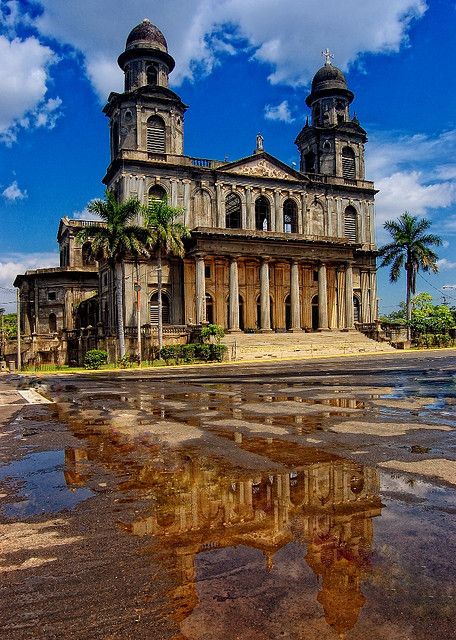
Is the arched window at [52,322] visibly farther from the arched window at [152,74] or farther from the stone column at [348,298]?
the stone column at [348,298]

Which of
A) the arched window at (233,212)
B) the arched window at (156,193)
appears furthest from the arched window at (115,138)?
the arched window at (233,212)

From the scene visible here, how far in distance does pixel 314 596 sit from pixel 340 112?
202 feet

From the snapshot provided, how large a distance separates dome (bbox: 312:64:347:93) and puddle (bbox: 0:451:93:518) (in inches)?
2329

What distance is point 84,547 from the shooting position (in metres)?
4.13

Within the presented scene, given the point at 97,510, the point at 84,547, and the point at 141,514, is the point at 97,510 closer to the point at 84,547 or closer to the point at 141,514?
the point at 141,514

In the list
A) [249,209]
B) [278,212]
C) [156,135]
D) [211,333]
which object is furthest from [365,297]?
[156,135]

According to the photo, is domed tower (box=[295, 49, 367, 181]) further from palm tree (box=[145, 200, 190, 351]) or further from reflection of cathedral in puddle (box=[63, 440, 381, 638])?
reflection of cathedral in puddle (box=[63, 440, 381, 638])

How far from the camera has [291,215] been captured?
5284 cm

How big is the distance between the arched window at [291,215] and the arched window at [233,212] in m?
5.04

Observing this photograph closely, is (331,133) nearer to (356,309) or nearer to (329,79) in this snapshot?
(329,79)

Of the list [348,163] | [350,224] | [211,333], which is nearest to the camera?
[211,333]

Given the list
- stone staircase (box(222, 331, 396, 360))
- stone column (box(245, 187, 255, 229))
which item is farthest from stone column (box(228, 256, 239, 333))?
stone column (box(245, 187, 255, 229))

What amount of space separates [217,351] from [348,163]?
30.5 m

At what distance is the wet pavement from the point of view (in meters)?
3.03
